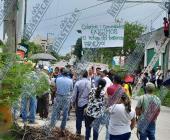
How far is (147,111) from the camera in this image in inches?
438

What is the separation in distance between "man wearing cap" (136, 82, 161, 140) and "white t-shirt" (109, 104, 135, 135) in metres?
1.07

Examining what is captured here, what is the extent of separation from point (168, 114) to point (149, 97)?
35.7 feet

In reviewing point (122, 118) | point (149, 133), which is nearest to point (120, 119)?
point (122, 118)

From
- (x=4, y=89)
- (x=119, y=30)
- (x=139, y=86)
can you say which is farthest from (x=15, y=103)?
(x=139, y=86)

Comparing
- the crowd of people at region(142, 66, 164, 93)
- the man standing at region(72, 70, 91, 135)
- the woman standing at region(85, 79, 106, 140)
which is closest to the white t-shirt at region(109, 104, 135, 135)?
the woman standing at region(85, 79, 106, 140)

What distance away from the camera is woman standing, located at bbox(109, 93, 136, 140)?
988 cm

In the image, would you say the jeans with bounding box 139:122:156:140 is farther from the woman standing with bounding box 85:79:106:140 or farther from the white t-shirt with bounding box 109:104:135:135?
the white t-shirt with bounding box 109:104:135:135

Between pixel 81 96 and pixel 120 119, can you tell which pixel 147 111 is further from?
pixel 81 96

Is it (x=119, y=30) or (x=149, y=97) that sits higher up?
(x=119, y=30)

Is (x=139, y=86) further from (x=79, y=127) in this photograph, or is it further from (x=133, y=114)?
(x=133, y=114)

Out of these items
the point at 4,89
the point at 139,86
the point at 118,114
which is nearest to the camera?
the point at 4,89

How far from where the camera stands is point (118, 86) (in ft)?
39.3

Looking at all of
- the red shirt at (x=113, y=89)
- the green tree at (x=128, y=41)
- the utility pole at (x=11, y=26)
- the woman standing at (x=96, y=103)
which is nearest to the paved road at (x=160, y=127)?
the woman standing at (x=96, y=103)

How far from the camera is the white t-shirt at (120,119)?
32.5 ft
